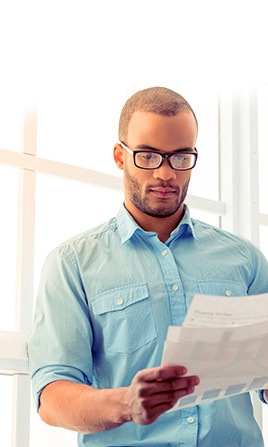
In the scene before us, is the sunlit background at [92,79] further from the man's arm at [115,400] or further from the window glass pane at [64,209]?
the man's arm at [115,400]

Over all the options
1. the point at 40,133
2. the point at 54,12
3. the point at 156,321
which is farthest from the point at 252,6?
the point at 156,321

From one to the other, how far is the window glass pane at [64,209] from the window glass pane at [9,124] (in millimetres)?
127

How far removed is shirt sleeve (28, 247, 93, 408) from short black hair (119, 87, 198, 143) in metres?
0.38

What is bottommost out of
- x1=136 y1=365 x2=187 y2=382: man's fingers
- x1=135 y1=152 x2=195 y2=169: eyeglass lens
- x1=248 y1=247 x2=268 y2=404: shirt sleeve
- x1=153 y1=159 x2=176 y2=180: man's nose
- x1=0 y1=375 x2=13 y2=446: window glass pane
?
x1=0 y1=375 x2=13 y2=446: window glass pane

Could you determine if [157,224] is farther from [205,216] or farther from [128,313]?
[205,216]

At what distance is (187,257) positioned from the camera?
1703mm

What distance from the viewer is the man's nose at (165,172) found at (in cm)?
163

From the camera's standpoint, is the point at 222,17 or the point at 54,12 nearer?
the point at 54,12

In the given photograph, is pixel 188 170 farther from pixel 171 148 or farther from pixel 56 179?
pixel 56 179

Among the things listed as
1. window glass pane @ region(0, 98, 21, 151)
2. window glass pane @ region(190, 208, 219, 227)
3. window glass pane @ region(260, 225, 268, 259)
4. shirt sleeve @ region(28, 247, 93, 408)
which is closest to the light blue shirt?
shirt sleeve @ region(28, 247, 93, 408)

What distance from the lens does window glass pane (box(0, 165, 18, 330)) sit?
1854 millimetres

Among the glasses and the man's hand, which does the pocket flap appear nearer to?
the glasses

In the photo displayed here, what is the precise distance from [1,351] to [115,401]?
563mm

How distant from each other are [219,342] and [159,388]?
122 mm
